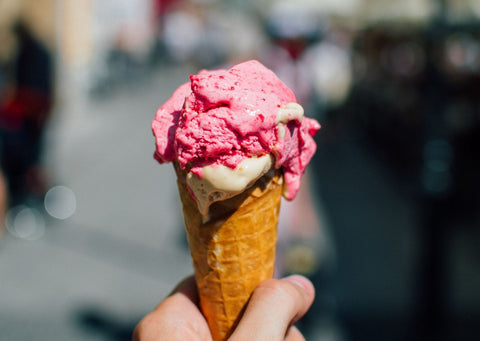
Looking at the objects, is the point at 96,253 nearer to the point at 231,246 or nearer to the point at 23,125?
the point at 23,125

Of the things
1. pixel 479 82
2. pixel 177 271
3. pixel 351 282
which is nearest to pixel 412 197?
pixel 479 82

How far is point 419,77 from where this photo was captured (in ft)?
22.6

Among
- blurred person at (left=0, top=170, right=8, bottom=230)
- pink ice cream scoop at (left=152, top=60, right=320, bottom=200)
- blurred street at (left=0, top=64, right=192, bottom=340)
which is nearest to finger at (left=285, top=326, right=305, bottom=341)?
pink ice cream scoop at (left=152, top=60, right=320, bottom=200)

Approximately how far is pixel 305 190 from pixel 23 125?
317 centimetres

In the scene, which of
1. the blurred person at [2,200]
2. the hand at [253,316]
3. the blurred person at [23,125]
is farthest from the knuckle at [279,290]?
the blurred person at [23,125]

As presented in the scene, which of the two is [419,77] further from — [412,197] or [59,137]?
[59,137]

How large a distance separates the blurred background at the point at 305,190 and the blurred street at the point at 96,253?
17mm

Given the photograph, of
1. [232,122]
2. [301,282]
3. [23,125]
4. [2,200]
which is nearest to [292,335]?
[301,282]

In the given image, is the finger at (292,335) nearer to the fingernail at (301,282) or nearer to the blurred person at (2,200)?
the fingernail at (301,282)

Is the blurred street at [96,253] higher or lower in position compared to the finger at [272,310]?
lower

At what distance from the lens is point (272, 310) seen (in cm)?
119

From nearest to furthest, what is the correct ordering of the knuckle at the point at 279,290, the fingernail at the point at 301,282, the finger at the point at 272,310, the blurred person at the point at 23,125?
the finger at the point at 272,310 → the knuckle at the point at 279,290 → the fingernail at the point at 301,282 → the blurred person at the point at 23,125

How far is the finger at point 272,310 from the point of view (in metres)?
1.14

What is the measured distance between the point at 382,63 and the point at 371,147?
2.07m
